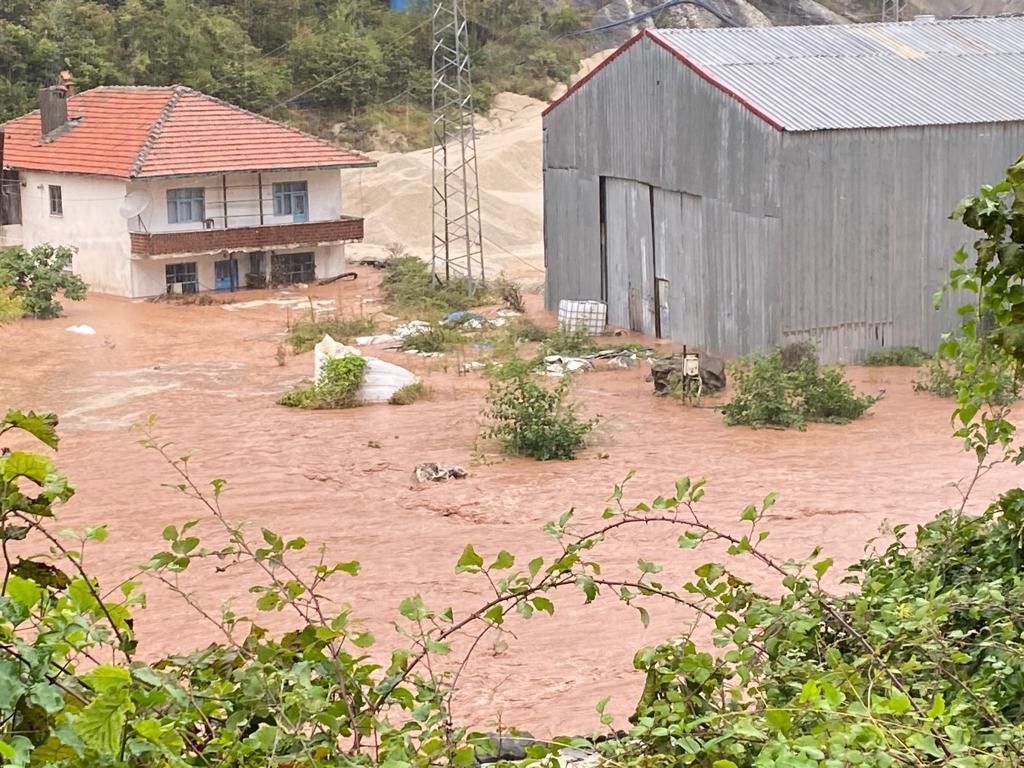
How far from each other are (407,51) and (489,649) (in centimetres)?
4616

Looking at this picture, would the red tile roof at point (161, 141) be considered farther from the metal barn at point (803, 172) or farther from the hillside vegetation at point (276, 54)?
the metal barn at point (803, 172)

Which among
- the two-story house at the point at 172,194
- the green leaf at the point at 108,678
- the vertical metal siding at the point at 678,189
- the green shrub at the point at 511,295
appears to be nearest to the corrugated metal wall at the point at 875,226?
the vertical metal siding at the point at 678,189

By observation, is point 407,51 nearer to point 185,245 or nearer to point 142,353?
point 185,245

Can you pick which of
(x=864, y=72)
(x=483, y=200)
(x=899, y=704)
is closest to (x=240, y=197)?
(x=483, y=200)

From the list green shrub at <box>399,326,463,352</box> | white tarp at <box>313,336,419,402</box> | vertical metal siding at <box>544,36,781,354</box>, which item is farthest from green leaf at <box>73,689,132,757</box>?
green shrub at <box>399,326,463,352</box>

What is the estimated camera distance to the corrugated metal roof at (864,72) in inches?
1054

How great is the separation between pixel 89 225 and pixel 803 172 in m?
19.0

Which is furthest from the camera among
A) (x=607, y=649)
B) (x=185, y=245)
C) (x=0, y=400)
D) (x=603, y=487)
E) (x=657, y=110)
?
(x=185, y=245)

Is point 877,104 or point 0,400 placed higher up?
point 877,104

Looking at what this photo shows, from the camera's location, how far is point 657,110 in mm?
29172

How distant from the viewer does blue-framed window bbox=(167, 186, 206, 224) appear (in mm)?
37156

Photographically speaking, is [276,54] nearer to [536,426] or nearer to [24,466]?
[536,426]

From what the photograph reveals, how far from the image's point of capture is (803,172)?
85.8 ft

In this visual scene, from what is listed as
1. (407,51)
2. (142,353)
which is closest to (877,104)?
(142,353)
